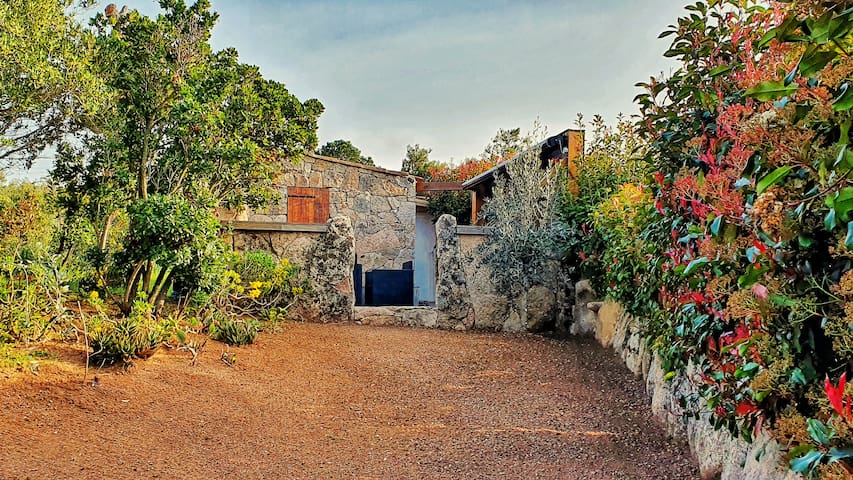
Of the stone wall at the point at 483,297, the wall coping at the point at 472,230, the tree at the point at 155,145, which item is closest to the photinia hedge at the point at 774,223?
the tree at the point at 155,145

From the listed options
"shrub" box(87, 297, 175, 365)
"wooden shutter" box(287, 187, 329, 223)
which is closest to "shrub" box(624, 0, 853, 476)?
"shrub" box(87, 297, 175, 365)

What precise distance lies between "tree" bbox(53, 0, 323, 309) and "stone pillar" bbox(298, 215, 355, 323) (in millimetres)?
2357

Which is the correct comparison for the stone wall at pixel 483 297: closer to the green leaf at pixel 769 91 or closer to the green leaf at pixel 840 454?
the green leaf at pixel 840 454

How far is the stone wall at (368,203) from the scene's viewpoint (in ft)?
38.4

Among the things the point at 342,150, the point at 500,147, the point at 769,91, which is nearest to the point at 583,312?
the point at 769,91

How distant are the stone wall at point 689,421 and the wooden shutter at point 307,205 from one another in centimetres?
690

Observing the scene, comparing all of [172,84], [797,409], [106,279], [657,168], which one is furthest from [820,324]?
[106,279]

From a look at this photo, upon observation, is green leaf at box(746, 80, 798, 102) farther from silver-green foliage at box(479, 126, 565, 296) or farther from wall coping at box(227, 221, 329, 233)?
wall coping at box(227, 221, 329, 233)

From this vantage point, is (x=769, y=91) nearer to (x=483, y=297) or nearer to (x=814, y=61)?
(x=814, y=61)

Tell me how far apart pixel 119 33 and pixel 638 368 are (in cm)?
588

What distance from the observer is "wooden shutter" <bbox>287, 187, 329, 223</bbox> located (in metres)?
11.6

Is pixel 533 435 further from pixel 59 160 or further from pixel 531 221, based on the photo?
pixel 59 160

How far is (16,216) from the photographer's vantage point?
18.6ft

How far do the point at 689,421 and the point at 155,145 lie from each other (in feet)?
16.7
